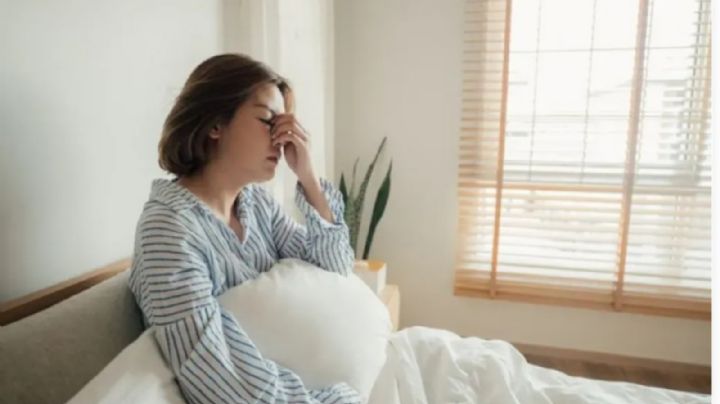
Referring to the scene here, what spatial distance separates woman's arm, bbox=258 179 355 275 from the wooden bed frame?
40 cm

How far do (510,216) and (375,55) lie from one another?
3.76 feet

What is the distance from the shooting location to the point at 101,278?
120 centimetres

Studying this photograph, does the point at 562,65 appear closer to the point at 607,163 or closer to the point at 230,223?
the point at 607,163

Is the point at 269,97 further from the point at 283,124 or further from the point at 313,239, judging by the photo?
the point at 313,239

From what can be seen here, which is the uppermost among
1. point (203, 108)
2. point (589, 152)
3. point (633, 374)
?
point (203, 108)

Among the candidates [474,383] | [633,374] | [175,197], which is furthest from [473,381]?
[633,374]

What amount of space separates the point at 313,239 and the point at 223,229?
273 mm

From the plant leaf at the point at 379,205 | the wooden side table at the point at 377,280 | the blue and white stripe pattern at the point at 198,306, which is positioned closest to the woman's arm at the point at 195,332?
the blue and white stripe pattern at the point at 198,306

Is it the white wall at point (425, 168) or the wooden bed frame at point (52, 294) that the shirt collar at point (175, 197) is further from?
the white wall at point (425, 168)

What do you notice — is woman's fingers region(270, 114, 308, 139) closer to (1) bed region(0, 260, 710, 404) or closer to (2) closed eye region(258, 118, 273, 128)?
(2) closed eye region(258, 118, 273, 128)

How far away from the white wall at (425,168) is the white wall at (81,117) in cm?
116

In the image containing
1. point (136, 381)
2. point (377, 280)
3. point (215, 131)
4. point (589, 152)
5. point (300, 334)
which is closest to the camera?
point (136, 381)

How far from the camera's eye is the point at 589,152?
250cm

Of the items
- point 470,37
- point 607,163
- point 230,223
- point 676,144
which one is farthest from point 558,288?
point 230,223
